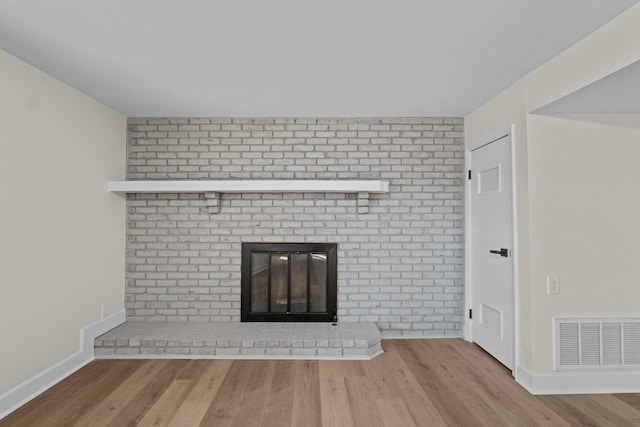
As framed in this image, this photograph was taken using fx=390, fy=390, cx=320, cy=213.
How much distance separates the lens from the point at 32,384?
2773mm

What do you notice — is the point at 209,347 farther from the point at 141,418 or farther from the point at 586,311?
the point at 586,311

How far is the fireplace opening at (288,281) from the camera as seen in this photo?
13.4 ft

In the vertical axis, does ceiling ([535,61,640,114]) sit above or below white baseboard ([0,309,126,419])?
above

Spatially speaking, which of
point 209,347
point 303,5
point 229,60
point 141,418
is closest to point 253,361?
point 209,347

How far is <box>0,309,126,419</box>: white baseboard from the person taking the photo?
259 centimetres

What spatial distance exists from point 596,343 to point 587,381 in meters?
0.29

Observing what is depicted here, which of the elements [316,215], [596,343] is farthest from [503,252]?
[316,215]

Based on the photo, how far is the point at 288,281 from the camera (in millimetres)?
4141

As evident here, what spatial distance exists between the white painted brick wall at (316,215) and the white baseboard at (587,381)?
4.01 feet

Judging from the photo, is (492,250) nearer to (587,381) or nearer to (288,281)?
(587,381)

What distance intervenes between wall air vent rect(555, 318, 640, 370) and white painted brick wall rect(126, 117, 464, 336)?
1.23m

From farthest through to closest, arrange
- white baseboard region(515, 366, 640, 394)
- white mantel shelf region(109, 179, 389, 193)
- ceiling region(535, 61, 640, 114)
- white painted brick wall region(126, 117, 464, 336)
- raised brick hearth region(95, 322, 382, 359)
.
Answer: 1. white painted brick wall region(126, 117, 464, 336)
2. white mantel shelf region(109, 179, 389, 193)
3. raised brick hearth region(95, 322, 382, 359)
4. white baseboard region(515, 366, 640, 394)
5. ceiling region(535, 61, 640, 114)

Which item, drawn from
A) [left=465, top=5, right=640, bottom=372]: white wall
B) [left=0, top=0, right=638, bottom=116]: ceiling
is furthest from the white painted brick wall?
[left=465, top=5, right=640, bottom=372]: white wall

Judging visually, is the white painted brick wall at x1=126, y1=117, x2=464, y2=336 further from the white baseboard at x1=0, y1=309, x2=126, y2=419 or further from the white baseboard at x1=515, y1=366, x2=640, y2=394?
the white baseboard at x1=515, y1=366, x2=640, y2=394
